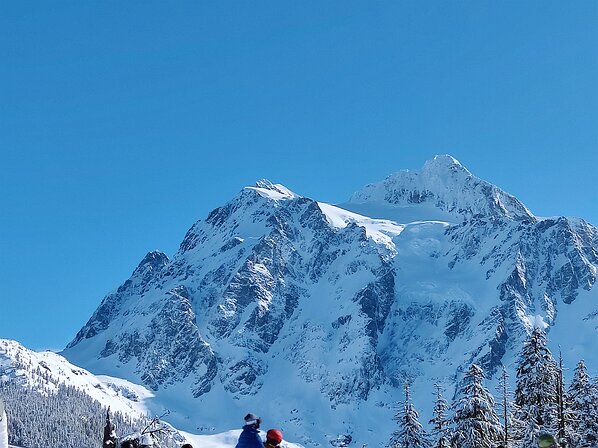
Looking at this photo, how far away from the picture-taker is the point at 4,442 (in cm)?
675

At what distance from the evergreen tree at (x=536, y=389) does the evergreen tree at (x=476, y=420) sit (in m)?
1.10

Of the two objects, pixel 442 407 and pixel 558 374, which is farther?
pixel 442 407

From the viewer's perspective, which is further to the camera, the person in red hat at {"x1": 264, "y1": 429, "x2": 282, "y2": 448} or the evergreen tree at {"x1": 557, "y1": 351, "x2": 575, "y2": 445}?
the evergreen tree at {"x1": 557, "y1": 351, "x2": 575, "y2": 445}

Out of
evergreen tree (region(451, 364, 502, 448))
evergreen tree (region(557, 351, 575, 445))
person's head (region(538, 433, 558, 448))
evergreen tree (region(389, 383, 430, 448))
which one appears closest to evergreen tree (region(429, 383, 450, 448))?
evergreen tree (region(389, 383, 430, 448))

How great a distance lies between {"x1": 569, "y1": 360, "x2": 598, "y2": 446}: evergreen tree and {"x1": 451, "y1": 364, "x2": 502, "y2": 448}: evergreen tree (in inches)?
130

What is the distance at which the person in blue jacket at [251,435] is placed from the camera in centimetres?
891

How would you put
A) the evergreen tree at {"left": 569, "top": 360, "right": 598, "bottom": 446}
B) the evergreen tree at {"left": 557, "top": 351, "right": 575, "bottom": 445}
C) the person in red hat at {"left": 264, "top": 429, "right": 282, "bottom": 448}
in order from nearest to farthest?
the person in red hat at {"left": 264, "top": 429, "right": 282, "bottom": 448} → the evergreen tree at {"left": 557, "top": 351, "right": 575, "bottom": 445} → the evergreen tree at {"left": 569, "top": 360, "right": 598, "bottom": 446}

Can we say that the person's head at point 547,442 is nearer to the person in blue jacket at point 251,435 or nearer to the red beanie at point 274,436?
the red beanie at point 274,436

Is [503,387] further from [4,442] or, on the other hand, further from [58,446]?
[58,446]

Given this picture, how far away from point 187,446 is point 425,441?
2942cm

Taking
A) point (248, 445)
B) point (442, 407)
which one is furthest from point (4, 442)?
point (442, 407)

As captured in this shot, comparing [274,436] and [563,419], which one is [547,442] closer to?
[274,436]

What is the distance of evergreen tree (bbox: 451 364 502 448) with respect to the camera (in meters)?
34.8

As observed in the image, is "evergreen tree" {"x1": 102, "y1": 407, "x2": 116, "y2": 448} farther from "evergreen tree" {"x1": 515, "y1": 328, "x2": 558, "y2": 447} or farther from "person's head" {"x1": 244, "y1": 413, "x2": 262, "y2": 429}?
"evergreen tree" {"x1": 515, "y1": 328, "x2": 558, "y2": 447}
